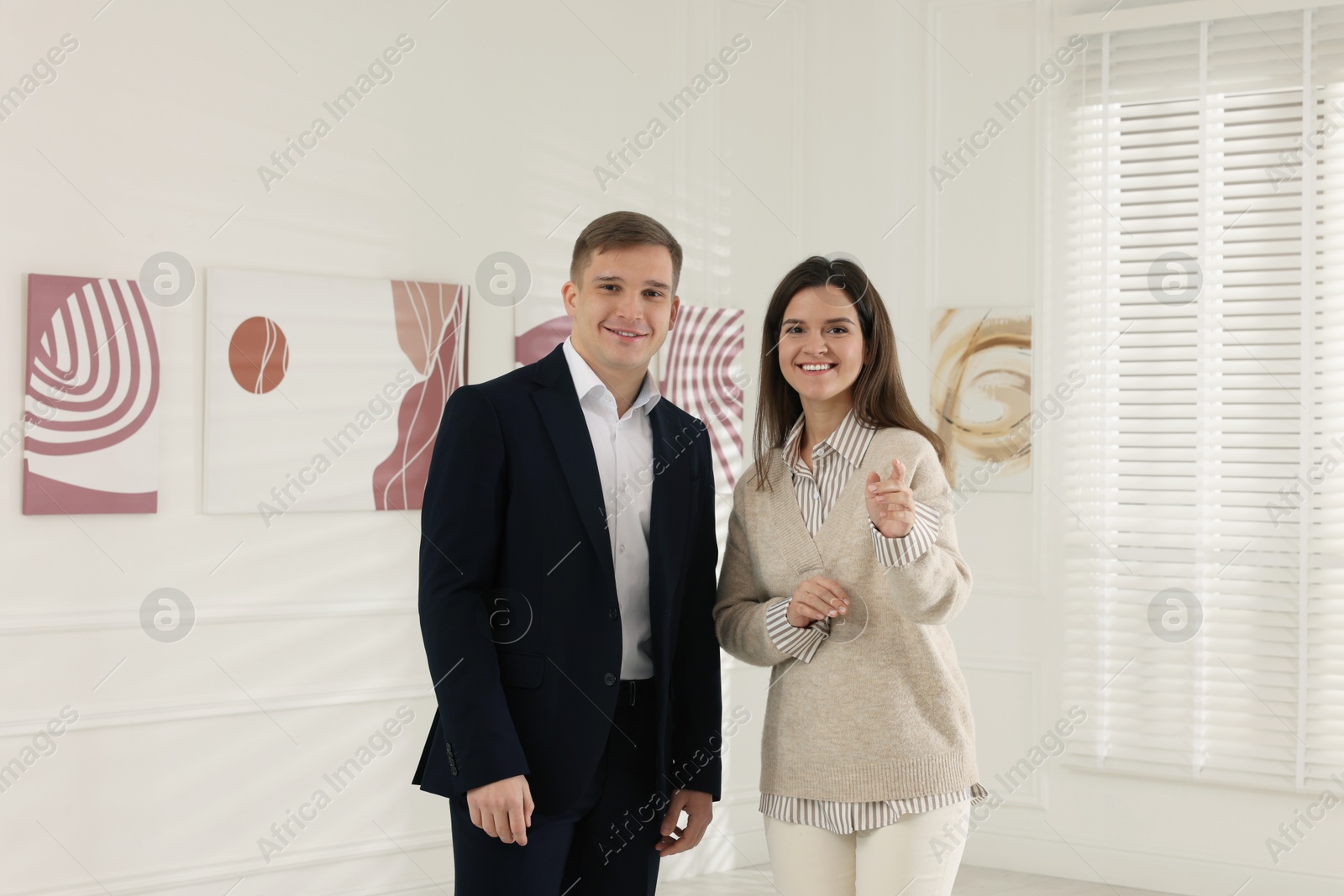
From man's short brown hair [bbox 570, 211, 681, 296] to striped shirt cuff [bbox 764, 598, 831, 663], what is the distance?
60 cm

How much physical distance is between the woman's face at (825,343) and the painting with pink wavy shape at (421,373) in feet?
6.39

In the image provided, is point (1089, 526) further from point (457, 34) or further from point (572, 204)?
point (457, 34)

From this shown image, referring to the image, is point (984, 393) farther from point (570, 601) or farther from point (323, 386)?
point (570, 601)

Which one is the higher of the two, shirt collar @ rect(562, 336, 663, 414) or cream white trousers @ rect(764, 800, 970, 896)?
shirt collar @ rect(562, 336, 663, 414)

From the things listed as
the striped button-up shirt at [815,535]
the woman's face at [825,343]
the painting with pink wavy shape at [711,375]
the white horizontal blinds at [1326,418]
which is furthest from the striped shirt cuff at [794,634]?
the white horizontal blinds at [1326,418]

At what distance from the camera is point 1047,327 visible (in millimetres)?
4309

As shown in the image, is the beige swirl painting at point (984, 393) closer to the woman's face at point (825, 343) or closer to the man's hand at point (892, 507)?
the woman's face at point (825, 343)

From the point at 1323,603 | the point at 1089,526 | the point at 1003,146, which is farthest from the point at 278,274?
the point at 1323,603

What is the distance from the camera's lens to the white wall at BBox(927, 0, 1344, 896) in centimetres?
418

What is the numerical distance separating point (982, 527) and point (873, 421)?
8.23ft

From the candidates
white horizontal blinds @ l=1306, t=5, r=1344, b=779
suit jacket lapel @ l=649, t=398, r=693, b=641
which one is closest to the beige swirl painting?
white horizontal blinds @ l=1306, t=5, r=1344, b=779

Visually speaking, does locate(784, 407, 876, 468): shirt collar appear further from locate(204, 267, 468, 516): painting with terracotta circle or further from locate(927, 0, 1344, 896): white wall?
locate(927, 0, 1344, 896): white wall

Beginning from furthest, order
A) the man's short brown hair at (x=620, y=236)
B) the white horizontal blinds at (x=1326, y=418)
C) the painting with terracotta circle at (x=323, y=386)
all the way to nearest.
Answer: the white horizontal blinds at (x=1326, y=418)
the painting with terracotta circle at (x=323, y=386)
the man's short brown hair at (x=620, y=236)

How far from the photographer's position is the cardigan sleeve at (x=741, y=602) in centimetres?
202
